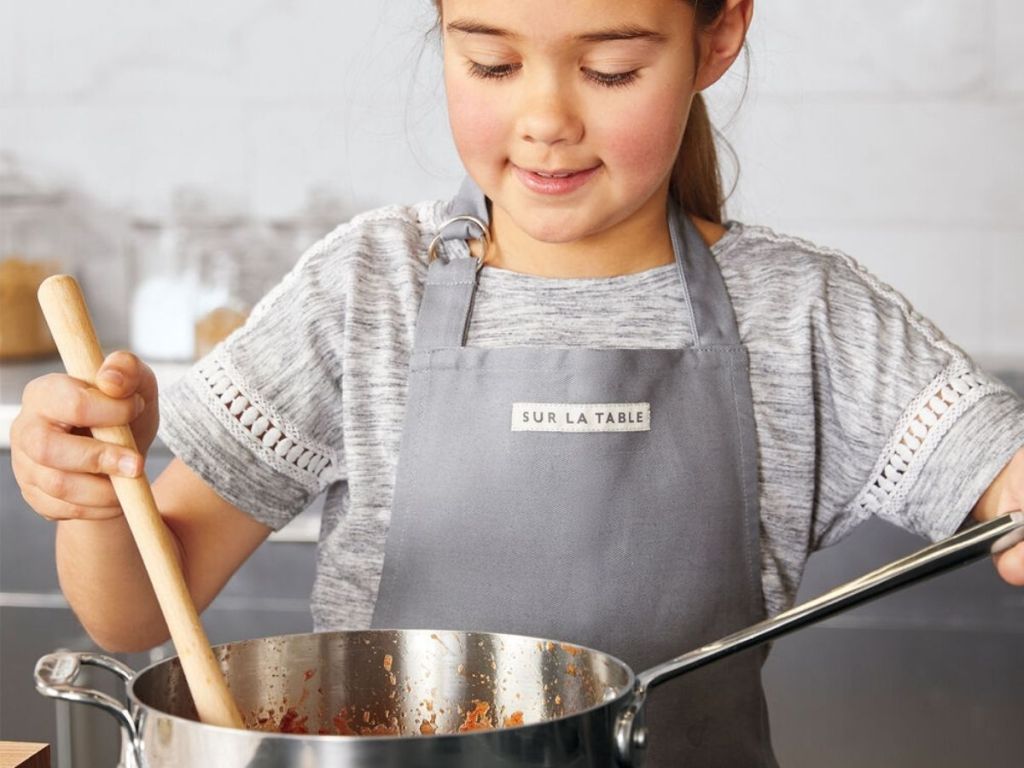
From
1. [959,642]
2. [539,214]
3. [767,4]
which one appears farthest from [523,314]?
[767,4]

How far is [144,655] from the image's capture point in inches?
68.4

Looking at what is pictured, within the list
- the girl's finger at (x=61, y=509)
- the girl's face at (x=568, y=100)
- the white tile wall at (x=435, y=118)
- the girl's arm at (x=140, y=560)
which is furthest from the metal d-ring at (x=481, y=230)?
the white tile wall at (x=435, y=118)

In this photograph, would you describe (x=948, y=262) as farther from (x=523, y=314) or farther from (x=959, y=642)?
(x=523, y=314)

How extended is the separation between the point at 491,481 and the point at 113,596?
0.25 metres

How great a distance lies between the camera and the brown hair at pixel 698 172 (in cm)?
108

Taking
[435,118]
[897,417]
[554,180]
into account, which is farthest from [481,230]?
[435,118]

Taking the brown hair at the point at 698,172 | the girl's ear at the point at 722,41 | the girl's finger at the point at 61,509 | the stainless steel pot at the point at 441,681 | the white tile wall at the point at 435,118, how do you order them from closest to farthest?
the stainless steel pot at the point at 441,681, the girl's finger at the point at 61,509, the girl's ear at the point at 722,41, the brown hair at the point at 698,172, the white tile wall at the point at 435,118

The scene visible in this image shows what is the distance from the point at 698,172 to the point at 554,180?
24 cm

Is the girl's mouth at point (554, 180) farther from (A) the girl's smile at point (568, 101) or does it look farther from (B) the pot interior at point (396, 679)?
(B) the pot interior at point (396, 679)

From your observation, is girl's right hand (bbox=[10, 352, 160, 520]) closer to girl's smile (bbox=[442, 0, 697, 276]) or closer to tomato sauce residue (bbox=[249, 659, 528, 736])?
tomato sauce residue (bbox=[249, 659, 528, 736])

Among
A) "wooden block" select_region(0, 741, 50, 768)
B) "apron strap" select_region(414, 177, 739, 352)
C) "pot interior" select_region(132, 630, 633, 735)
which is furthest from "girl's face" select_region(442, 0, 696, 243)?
"wooden block" select_region(0, 741, 50, 768)

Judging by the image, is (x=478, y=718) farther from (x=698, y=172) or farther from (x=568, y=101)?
(x=698, y=172)

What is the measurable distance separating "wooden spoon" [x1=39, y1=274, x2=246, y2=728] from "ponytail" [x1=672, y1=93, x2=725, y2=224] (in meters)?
0.52

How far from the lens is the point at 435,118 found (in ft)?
6.81
